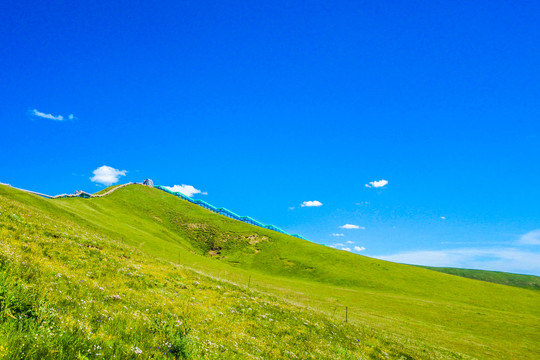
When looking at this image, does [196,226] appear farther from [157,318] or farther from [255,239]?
[157,318]

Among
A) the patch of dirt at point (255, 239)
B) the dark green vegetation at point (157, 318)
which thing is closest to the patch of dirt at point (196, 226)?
the patch of dirt at point (255, 239)

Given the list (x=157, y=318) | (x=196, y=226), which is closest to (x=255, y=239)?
(x=196, y=226)

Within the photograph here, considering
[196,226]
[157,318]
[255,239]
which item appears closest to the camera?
[157,318]

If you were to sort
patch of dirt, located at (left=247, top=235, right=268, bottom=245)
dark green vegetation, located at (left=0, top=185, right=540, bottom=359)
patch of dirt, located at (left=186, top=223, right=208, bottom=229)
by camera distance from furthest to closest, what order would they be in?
patch of dirt, located at (left=186, top=223, right=208, bottom=229) < patch of dirt, located at (left=247, top=235, right=268, bottom=245) < dark green vegetation, located at (left=0, top=185, right=540, bottom=359)

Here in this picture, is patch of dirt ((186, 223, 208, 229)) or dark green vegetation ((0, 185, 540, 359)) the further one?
patch of dirt ((186, 223, 208, 229))

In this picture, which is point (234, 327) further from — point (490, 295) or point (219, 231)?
point (219, 231)

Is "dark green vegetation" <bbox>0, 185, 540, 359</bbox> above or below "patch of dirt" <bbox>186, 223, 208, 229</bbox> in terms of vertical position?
below

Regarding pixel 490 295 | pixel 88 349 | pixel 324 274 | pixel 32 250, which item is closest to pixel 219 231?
pixel 324 274

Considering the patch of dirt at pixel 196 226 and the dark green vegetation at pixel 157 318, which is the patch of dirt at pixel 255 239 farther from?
the dark green vegetation at pixel 157 318

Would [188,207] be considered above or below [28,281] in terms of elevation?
above

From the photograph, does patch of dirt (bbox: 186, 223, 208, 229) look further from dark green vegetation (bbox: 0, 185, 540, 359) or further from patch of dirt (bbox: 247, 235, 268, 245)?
dark green vegetation (bbox: 0, 185, 540, 359)

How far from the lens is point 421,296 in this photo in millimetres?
75250

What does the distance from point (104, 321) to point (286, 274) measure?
292 feet

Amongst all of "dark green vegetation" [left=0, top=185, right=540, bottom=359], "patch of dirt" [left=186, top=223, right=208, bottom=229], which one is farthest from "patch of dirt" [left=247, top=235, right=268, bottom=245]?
"dark green vegetation" [left=0, top=185, right=540, bottom=359]
